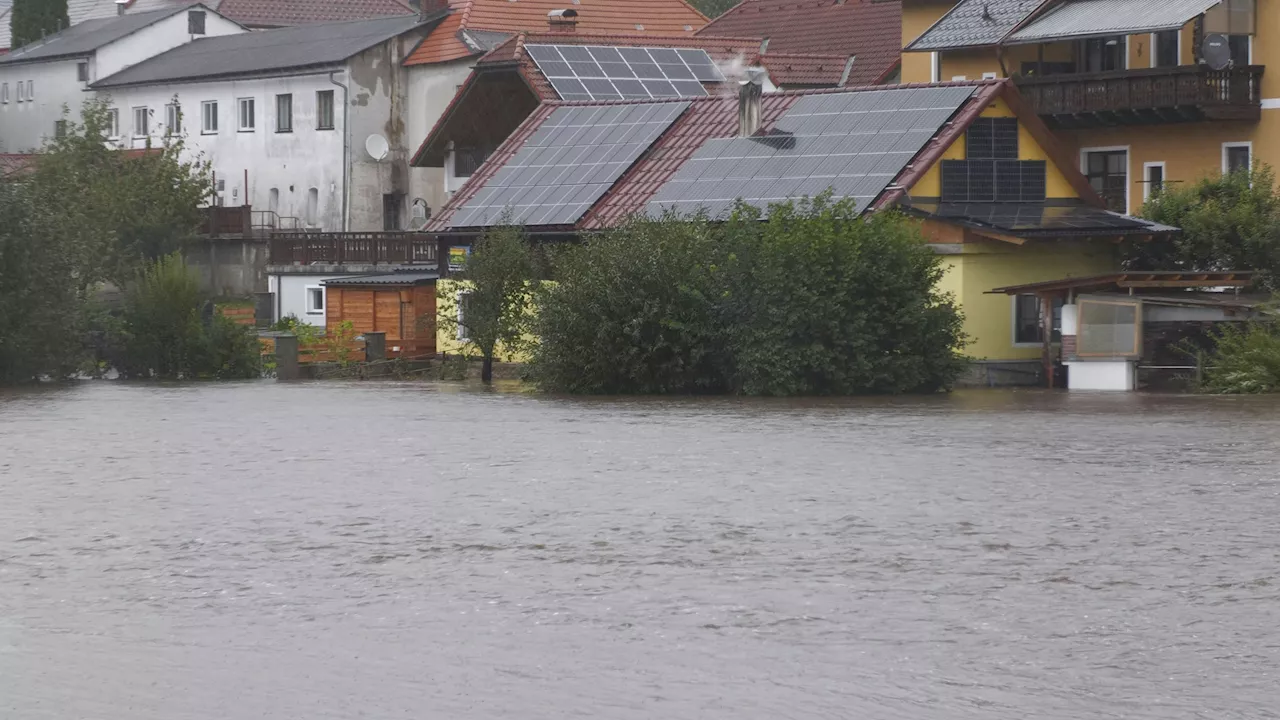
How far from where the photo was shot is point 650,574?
1653cm

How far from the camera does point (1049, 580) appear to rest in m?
15.9

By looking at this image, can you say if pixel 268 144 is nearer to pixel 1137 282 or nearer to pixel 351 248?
pixel 351 248

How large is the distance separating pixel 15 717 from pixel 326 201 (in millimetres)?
62574

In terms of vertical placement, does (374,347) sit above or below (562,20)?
below

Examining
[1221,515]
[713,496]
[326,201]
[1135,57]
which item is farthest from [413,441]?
[326,201]

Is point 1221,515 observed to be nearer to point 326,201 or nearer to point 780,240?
point 780,240

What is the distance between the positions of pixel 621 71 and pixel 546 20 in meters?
18.9

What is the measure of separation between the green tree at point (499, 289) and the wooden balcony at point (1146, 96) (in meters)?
14.3

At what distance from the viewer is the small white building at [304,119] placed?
72.4 metres

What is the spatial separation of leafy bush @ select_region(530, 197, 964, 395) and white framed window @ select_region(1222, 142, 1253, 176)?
45.6ft

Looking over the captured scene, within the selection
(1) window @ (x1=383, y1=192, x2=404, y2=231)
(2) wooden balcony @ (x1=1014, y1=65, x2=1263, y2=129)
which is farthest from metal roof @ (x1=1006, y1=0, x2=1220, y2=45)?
(1) window @ (x1=383, y1=192, x2=404, y2=231)

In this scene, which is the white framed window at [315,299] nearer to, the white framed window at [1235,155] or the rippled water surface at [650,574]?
the white framed window at [1235,155]

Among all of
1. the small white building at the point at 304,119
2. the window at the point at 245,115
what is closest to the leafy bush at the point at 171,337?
the small white building at the point at 304,119

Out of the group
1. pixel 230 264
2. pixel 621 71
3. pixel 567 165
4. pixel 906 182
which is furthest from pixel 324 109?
pixel 906 182
